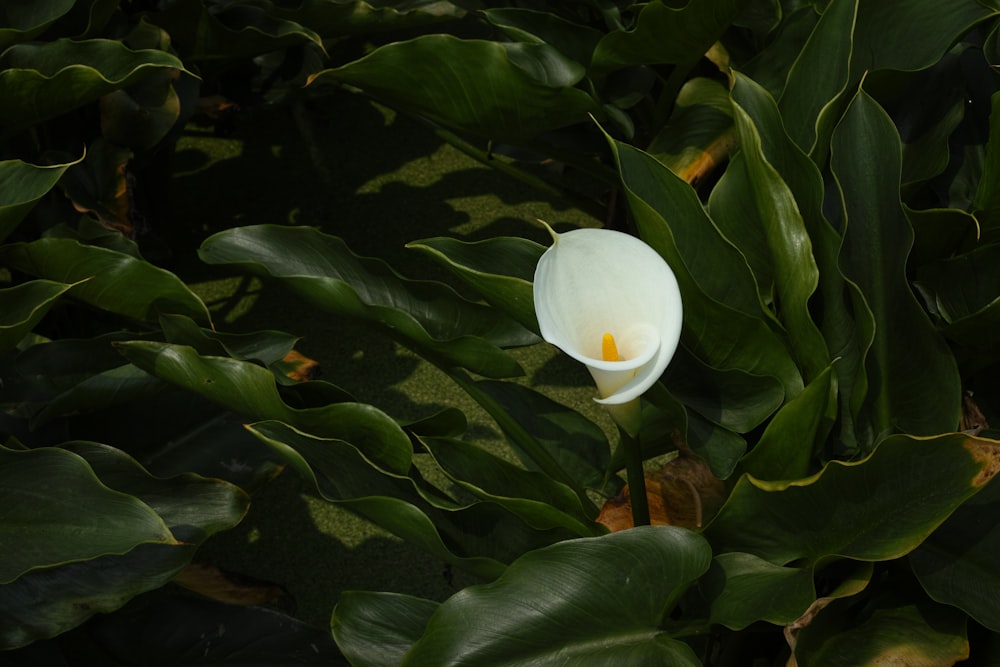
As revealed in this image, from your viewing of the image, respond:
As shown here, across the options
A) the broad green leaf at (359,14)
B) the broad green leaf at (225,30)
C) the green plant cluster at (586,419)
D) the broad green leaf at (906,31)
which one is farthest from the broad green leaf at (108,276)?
the broad green leaf at (906,31)

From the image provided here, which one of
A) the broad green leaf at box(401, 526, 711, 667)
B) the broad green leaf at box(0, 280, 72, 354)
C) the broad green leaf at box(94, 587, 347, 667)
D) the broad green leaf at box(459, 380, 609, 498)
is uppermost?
the broad green leaf at box(0, 280, 72, 354)

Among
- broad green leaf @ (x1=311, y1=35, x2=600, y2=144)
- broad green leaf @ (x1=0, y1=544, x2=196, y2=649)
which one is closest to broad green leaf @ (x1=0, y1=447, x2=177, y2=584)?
broad green leaf @ (x1=0, y1=544, x2=196, y2=649)

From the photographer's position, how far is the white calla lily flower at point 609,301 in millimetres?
803

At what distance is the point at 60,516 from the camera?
98cm

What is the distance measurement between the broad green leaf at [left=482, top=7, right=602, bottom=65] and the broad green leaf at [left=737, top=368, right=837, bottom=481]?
706mm

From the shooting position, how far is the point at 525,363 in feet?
5.92

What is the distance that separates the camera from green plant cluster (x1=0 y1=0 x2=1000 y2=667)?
91 centimetres

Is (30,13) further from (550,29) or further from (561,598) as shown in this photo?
(561,598)

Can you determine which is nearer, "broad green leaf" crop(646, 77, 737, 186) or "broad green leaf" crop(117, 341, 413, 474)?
"broad green leaf" crop(117, 341, 413, 474)

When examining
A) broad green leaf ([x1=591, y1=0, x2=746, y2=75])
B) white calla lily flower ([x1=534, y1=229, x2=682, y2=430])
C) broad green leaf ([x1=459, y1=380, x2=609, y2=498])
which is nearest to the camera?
white calla lily flower ([x1=534, y1=229, x2=682, y2=430])

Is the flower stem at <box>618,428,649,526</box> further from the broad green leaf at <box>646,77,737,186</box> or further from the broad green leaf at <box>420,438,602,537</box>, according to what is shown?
the broad green leaf at <box>646,77,737,186</box>

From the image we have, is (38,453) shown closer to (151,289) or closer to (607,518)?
(151,289)

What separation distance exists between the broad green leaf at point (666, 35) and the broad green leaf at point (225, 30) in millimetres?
400

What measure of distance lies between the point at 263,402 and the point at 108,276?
28 cm
